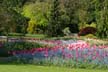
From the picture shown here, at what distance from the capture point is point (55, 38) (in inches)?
1334

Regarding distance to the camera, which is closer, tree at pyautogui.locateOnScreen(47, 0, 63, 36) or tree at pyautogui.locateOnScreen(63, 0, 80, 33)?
tree at pyautogui.locateOnScreen(47, 0, 63, 36)

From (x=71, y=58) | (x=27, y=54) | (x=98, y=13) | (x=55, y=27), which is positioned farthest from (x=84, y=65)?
(x=55, y=27)

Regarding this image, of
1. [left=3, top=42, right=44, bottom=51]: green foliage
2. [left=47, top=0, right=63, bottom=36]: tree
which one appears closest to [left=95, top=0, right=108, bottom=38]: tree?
[left=47, top=0, right=63, bottom=36]: tree

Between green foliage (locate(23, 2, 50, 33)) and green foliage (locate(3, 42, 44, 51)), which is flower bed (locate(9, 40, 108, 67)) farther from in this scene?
green foliage (locate(23, 2, 50, 33))

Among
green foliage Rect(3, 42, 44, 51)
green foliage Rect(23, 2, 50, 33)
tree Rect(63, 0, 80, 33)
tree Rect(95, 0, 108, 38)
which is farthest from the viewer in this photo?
tree Rect(63, 0, 80, 33)

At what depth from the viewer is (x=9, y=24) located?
91.7 ft

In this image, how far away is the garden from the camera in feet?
51.9

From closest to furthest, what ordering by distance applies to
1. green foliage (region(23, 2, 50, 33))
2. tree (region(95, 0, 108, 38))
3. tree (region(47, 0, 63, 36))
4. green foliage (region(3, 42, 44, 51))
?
1. green foliage (region(3, 42, 44, 51))
2. tree (region(95, 0, 108, 38))
3. tree (region(47, 0, 63, 36))
4. green foliage (region(23, 2, 50, 33))

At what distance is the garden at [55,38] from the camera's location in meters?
15.8

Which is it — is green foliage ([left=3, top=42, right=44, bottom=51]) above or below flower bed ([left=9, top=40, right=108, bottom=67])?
below

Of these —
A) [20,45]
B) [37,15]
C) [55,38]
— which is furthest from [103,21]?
[37,15]

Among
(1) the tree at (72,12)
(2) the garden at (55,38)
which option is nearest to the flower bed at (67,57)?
(2) the garden at (55,38)

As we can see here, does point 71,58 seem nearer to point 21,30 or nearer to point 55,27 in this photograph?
point 55,27

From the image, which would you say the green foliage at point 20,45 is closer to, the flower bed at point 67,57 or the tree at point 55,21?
the flower bed at point 67,57
